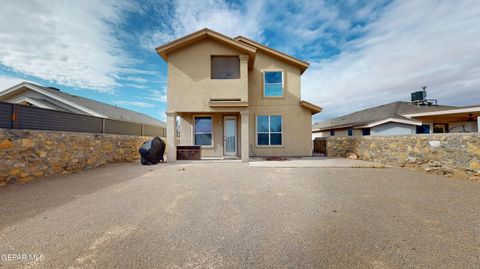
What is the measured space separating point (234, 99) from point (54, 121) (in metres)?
7.39

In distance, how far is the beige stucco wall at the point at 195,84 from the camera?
9.30 metres

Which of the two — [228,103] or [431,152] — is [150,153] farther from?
[431,152]

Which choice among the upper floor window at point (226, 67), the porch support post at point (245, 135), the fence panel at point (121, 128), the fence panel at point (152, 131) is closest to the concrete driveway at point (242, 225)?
the porch support post at point (245, 135)

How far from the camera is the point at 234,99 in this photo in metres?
9.41

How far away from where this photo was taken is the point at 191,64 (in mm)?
9555

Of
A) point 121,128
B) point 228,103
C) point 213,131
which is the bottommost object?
point 213,131

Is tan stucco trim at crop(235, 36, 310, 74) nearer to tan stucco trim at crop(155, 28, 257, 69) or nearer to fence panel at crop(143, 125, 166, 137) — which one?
tan stucco trim at crop(155, 28, 257, 69)

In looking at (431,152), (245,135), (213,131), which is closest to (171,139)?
(213,131)

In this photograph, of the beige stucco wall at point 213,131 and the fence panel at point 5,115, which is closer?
the fence panel at point 5,115

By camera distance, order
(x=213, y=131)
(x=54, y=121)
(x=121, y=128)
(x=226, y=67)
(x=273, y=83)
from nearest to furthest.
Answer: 1. (x=54, y=121)
2. (x=226, y=67)
3. (x=121, y=128)
4. (x=213, y=131)
5. (x=273, y=83)

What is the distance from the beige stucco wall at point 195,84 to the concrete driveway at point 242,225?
17.6 feet

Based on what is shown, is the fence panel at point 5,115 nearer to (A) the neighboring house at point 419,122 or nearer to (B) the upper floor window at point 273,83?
(B) the upper floor window at point 273,83

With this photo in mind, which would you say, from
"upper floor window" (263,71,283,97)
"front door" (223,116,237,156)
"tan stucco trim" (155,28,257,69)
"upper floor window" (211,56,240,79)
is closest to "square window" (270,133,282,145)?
"front door" (223,116,237,156)

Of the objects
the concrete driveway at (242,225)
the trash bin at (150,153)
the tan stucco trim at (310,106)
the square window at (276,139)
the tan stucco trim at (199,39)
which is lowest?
the concrete driveway at (242,225)
